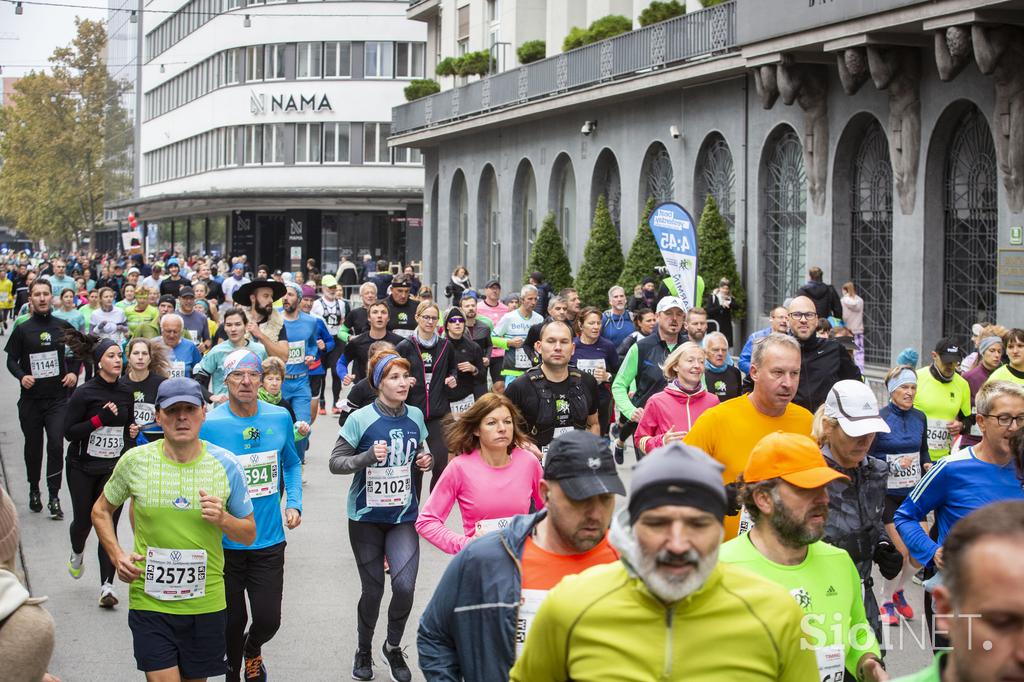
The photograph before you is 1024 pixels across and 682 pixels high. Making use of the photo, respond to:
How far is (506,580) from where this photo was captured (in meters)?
4.85

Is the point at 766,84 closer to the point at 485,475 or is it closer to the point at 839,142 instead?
the point at 839,142

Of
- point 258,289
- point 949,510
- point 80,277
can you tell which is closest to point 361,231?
point 80,277

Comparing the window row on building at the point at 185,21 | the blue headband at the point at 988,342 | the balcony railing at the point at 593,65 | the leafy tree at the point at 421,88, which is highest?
the window row on building at the point at 185,21

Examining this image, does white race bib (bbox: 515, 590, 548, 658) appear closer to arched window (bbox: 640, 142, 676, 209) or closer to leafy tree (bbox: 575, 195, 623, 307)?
arched window (bbox: 640, 142, 676, 209)

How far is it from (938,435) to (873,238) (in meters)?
13.0

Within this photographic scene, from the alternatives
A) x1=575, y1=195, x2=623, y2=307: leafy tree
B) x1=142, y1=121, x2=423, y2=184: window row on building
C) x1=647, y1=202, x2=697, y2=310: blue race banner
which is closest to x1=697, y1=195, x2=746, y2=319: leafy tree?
x1=575, y1=195, x2=623, y2=307: leafy tree

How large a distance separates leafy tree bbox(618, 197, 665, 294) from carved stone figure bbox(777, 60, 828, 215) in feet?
15.8

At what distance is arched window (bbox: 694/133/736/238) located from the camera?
28.6 m

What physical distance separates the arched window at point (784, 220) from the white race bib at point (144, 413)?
1699 centimetres

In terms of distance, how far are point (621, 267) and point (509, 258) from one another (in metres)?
9.06

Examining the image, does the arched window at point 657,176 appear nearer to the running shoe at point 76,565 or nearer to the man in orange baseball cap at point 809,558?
the running shoe at point 76,565

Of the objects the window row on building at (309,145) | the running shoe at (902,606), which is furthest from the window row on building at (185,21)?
the running shoe at (902,606)

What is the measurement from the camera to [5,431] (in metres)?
21.1

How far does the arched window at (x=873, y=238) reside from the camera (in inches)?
940
